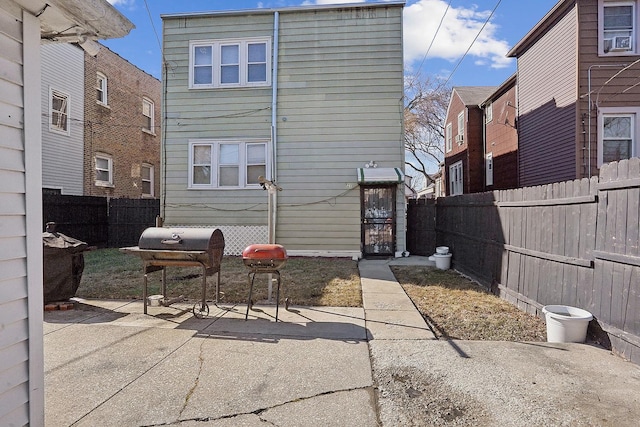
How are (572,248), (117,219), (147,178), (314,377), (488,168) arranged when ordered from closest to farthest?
1. (314,377)
2. (572,248)
3. (117,219)
4. (488,168)
5. (147,178)

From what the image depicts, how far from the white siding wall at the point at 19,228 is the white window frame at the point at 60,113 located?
13.9 m

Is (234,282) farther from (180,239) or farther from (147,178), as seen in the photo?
(147,178)

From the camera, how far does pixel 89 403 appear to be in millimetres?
2885

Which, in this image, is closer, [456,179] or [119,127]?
[119,127]

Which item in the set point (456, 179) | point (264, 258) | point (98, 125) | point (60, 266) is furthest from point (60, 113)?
point (456, 179)

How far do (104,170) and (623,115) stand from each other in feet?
61.1

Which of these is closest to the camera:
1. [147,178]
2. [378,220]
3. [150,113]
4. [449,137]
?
[378,220]

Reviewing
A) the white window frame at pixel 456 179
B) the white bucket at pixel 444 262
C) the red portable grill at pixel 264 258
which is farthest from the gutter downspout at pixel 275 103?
the white window frame at pixel 456 179

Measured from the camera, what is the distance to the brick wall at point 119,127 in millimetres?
15419

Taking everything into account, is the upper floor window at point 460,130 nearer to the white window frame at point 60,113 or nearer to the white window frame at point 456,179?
the white window frame at point 456,179

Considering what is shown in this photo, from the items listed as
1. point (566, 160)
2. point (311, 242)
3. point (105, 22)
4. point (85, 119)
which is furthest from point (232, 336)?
point (85, 119)

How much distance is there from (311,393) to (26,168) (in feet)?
8.34

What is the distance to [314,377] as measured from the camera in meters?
3.34

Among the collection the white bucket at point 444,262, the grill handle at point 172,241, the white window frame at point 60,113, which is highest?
the white window frame at point 60,113
